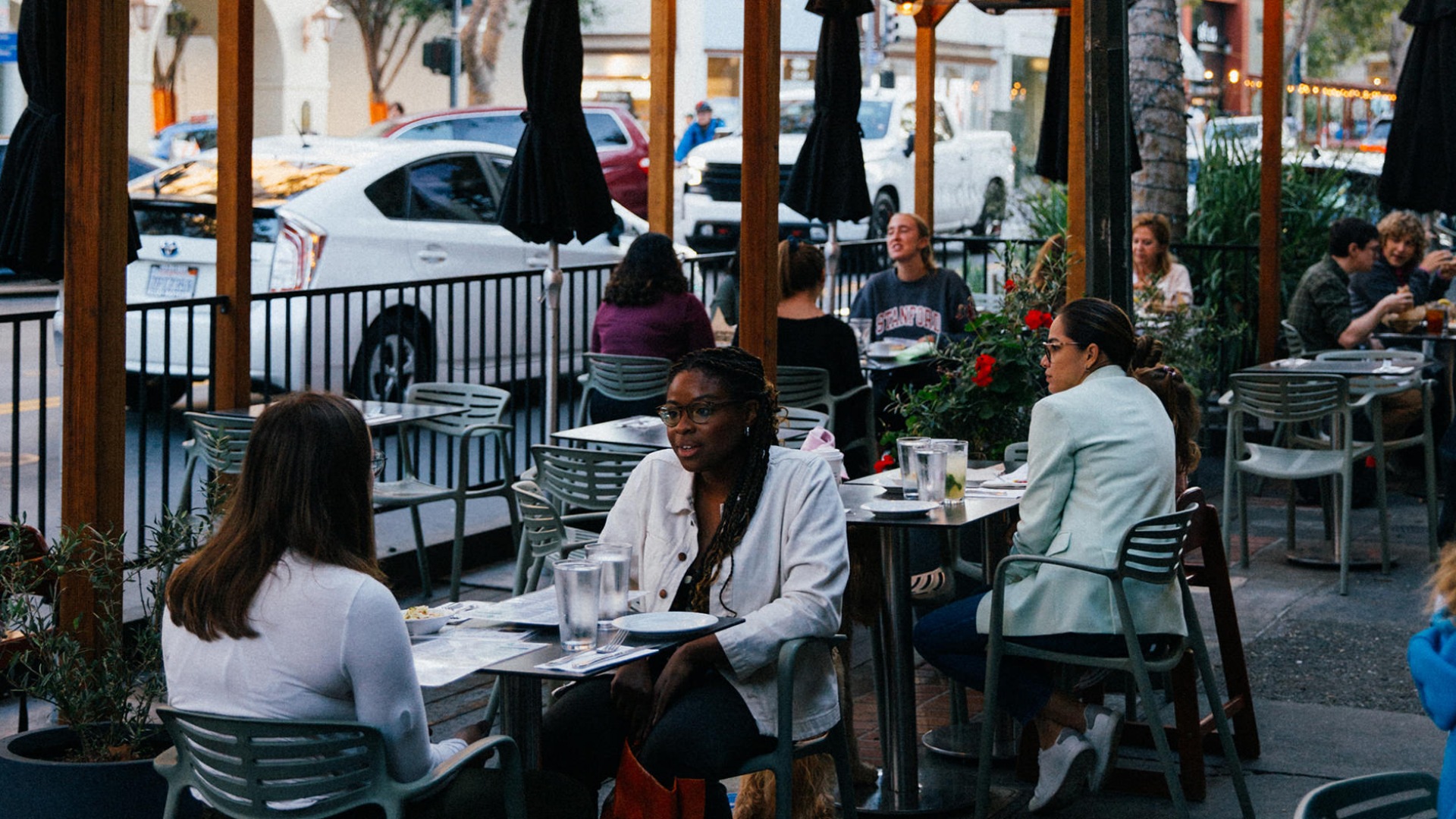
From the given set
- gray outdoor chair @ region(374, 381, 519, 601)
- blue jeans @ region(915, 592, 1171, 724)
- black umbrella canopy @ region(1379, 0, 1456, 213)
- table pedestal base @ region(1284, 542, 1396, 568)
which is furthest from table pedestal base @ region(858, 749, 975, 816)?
black umbrella canopy @ region(1379, 0, 1456, 213)

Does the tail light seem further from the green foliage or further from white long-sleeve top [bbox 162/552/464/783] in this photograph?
white long-sleeve top [bbox 162/552/464/783]

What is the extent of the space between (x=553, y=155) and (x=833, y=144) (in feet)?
8.84

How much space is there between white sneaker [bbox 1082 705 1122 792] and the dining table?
1.55 ft

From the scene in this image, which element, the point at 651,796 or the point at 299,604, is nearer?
the point at 299,604

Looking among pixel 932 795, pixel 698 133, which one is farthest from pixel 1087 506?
pixel 698 133

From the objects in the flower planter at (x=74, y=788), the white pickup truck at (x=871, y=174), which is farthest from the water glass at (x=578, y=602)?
the white pickup truck at (x=871, y=174)

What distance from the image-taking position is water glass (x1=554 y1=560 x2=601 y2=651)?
361 cm

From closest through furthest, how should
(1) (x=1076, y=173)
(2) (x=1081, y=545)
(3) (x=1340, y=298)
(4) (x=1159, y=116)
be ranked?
(2) (x=1081, y=545), (1) (x=1076, y=173), (3) (x=1340, y=298), (4) (x=1159, y=116)

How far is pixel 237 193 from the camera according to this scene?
7.35 metres

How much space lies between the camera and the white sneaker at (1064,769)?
467cm

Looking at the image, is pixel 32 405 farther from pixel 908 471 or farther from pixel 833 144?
pixel 908 471

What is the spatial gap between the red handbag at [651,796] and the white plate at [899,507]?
1.35 meters

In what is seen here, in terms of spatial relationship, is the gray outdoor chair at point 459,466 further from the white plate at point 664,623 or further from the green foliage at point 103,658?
the white plate at point 664,623

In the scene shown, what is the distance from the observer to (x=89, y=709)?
161 inches
